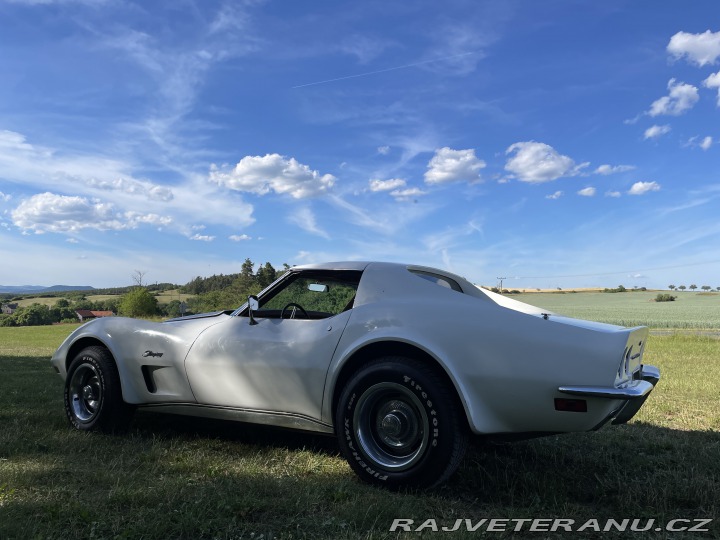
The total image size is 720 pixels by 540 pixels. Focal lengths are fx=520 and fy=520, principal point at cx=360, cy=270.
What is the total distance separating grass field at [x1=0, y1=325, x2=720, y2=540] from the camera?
7.95 feet

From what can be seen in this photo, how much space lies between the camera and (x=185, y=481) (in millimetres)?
2930

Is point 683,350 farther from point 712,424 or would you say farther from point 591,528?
point 591,528

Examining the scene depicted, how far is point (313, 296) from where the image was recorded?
13.3 ft

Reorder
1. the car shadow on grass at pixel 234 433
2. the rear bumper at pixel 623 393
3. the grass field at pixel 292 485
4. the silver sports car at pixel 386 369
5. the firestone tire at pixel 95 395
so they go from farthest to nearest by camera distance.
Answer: the firestone tire at pixel 95 395
the car shadow on grass at pixel 234 433
the silver sports car at pixel 386 369
the rear bumper at pixel 623 393
the grass field at pixel 292 485

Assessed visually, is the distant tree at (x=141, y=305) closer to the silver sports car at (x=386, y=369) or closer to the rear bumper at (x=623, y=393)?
the silver sports car at (x=386, y=369)

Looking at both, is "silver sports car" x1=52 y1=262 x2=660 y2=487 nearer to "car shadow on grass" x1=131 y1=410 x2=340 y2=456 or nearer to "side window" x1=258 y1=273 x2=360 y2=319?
"side window" x1=258 y1=273 x2=360 y2=319

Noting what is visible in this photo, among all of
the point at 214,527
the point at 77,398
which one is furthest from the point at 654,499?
the point at 77,398

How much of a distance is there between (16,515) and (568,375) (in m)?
2.75

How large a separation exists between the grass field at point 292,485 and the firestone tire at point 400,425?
13cm

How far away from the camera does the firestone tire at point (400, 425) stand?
9.09ft

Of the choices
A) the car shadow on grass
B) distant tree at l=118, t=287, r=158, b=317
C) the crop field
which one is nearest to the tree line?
distant tree at l=118, t=287, r=158, b=317

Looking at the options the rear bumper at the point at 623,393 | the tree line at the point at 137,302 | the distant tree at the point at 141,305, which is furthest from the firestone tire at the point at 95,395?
the distant tree at the point at 141,305

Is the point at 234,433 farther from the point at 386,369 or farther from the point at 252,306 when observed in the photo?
the point at 386,369

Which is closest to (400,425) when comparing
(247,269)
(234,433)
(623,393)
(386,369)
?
(386,369)
